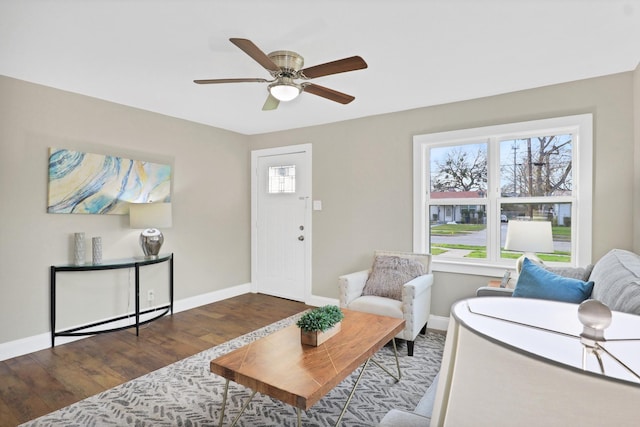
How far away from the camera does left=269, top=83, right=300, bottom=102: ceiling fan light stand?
245 cm

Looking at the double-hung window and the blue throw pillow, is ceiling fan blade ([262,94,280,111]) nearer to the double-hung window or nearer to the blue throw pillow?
the double-hung window

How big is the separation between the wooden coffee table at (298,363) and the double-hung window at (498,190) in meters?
1.68

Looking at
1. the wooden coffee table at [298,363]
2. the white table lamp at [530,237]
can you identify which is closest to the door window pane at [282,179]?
the wooden coffee table at [298,363]

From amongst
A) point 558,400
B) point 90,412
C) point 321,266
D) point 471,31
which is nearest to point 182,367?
point 90,412

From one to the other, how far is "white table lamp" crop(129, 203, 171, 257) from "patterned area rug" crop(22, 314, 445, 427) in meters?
1.49

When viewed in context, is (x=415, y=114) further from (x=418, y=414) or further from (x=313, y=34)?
(x=418, y=414)

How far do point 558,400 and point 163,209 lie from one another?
156 inches

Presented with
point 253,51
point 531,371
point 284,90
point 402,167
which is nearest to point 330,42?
point 284,90

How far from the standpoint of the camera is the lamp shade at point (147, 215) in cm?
362

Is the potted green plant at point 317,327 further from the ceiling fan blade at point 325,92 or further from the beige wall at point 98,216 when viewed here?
the beige wall at point 98,216

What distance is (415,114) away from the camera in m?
3.86

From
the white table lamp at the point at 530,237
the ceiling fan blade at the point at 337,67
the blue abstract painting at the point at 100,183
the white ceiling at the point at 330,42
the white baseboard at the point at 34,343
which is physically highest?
the white ceiling at the point at 330,42

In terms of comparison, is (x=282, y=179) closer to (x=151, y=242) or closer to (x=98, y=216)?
(x=151, y=242)

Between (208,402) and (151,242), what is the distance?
82.6 inches
